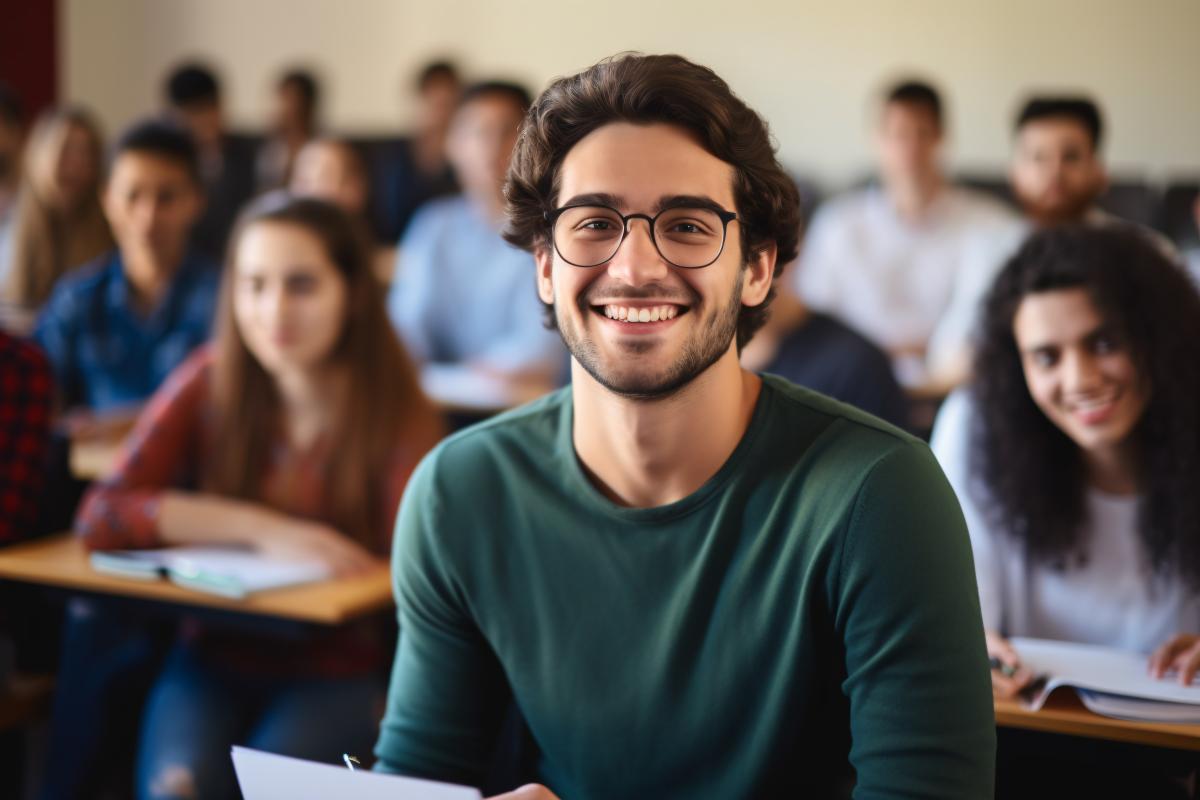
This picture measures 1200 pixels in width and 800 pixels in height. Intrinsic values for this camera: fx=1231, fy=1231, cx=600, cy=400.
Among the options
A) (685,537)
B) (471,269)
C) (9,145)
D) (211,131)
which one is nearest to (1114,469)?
(685,537)

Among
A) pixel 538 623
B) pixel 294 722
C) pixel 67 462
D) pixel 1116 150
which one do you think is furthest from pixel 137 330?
pixel 1116 150

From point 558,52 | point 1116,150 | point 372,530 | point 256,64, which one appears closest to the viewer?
point 372,530

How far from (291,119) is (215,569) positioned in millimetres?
5106

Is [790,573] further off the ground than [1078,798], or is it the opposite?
[790,573]

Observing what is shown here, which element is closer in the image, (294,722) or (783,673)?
(783,673)

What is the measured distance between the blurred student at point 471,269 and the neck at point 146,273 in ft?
2.81

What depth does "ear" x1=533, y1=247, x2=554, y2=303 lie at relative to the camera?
1.31m

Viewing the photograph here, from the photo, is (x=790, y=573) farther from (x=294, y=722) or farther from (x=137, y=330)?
(x=137, y=330)

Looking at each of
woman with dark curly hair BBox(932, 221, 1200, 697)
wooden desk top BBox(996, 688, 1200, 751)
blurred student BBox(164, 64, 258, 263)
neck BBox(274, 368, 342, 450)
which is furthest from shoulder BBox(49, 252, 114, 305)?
blurred student BBox(164, 64, 258, 263)

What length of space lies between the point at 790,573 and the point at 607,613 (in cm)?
20

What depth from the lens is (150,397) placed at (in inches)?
125

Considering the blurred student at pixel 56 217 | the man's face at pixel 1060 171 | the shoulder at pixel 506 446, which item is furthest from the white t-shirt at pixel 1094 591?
the blurred student at pixel 56 217

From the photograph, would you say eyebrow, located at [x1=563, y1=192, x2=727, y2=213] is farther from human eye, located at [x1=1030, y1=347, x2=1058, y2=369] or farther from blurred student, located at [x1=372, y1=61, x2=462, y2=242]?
blurred student, located at [x1=372, y1=61, x2=462, y2=242]

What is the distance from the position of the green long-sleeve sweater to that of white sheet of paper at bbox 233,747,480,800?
1.04ft
